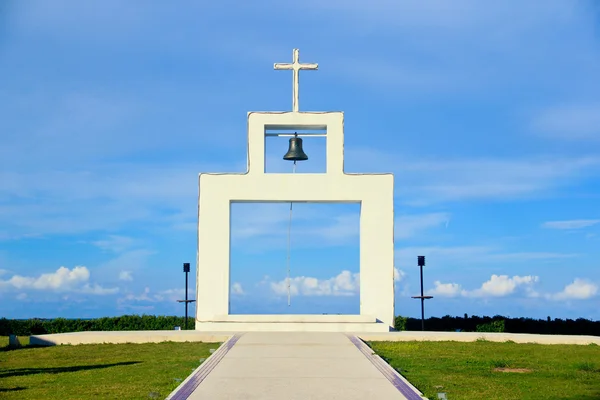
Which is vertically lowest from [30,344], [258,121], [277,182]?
[30,344]

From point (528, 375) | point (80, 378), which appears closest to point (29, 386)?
point (80, 378)

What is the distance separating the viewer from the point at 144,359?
14.7m

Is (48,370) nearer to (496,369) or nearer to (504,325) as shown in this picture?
(496,369)

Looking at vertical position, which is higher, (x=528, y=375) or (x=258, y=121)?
(x=258, y=121)

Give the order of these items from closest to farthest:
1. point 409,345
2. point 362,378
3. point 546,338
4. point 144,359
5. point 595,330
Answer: point 362,378, point 144,359, point 409,345, point 546,338, point 595,330

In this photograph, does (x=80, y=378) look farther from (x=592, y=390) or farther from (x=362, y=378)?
(x=592, y=390)

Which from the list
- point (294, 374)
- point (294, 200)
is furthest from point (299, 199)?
point (294, 374)

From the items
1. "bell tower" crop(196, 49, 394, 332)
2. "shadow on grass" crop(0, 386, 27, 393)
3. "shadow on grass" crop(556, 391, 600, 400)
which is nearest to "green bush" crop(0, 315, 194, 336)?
"bell tower" crop(196, 49, 394, 332)

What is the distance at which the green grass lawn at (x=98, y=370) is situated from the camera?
10.4 m

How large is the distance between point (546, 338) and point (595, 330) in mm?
5029

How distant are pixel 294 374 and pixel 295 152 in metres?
9.46

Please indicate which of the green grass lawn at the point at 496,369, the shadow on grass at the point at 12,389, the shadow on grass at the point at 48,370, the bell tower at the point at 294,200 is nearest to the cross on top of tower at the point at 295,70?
the bell tower at the point at 294,200

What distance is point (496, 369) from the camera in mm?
13234

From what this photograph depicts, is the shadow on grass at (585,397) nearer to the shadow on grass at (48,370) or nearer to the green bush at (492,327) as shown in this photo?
the shadow on grass at (48,370)
